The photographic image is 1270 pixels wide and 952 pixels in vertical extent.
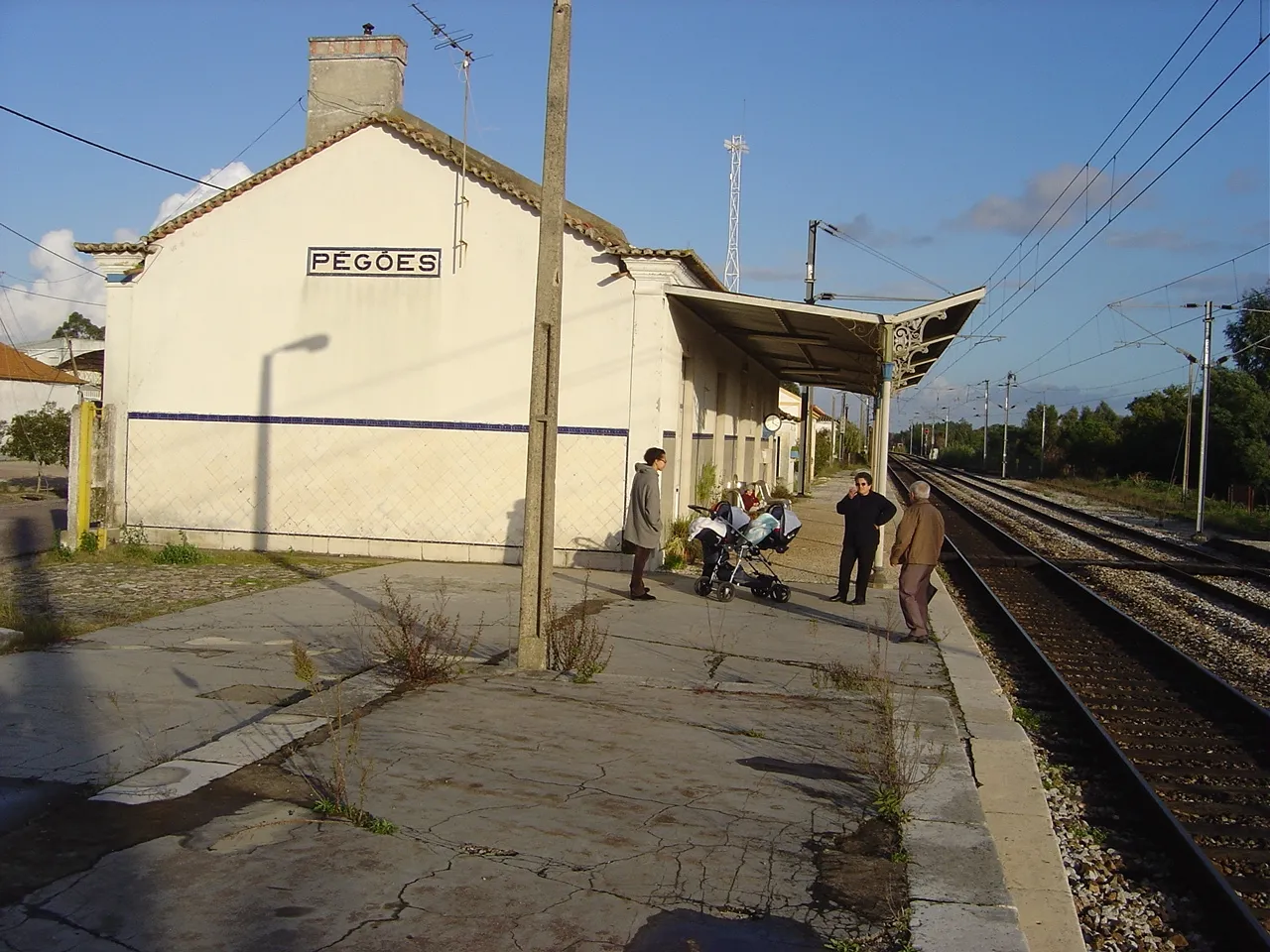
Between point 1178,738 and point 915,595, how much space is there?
295 cm

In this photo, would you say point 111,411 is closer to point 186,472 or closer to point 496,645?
point 186,472

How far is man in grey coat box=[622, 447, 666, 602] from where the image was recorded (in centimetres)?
1308

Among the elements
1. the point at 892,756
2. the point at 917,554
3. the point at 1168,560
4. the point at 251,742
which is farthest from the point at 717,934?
the point at 1168,560

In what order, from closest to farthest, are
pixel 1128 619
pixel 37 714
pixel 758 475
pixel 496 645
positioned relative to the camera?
pixel 37 714 < pixel 496 645 < pixel 1128 619 < pixel 758 475

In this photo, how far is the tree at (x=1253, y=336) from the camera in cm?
6731

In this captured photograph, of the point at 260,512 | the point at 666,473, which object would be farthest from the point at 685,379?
the point at 260,512

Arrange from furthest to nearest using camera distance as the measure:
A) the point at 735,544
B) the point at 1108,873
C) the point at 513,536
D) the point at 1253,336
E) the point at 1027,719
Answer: the point at 1253,336
the point at 513,536
the point at 735,544
the point at 1027,719
the point at 1108,873

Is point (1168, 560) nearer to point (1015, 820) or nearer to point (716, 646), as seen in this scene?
point (716, 646)

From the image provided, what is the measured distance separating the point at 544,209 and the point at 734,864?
17.8 feet

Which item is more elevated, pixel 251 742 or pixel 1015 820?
pixel 251 742

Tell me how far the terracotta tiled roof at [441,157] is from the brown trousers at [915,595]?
20.0 ft

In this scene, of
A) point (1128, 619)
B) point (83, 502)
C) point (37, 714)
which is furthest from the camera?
point (83, 502)

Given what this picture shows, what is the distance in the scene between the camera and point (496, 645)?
33.2 ft

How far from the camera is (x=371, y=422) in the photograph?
16.6 metres
